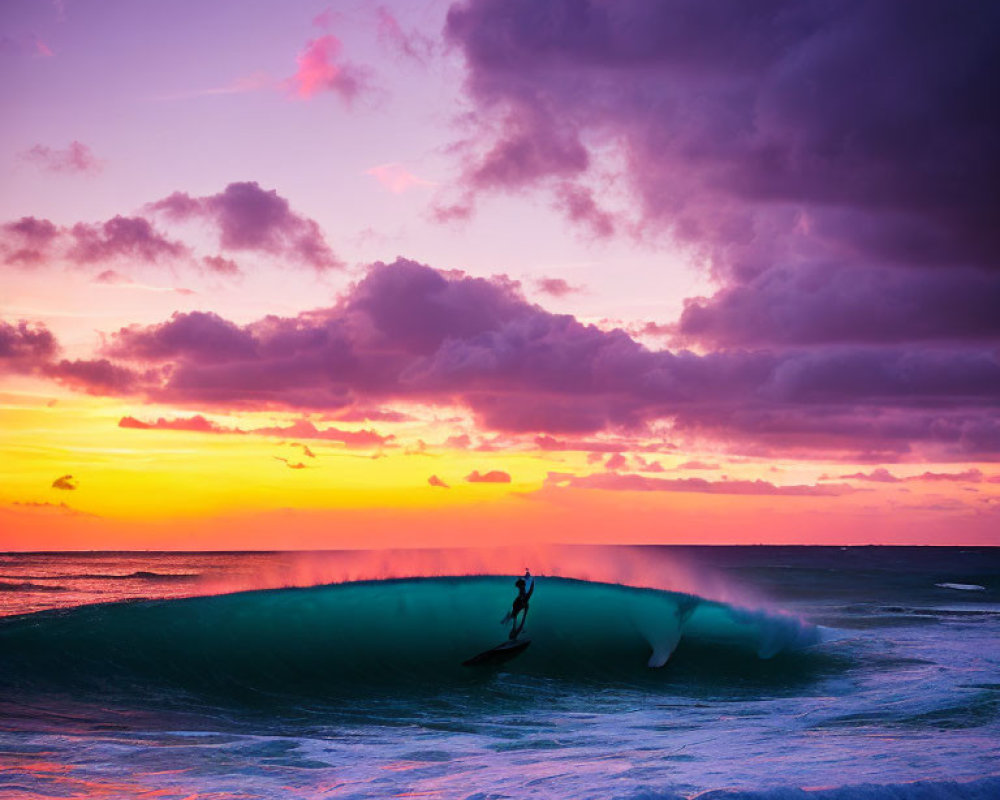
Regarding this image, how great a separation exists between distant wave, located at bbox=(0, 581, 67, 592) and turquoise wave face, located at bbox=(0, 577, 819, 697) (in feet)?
97.5

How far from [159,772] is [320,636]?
9.68 m

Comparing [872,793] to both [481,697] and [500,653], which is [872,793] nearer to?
[481,697]

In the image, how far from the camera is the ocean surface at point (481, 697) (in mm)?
9547

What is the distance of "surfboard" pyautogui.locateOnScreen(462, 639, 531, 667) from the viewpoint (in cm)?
1766

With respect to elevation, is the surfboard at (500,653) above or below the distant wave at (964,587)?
above

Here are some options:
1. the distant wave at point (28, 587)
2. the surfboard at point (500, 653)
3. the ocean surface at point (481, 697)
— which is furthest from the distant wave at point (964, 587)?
the distant wave at point (28, 587)

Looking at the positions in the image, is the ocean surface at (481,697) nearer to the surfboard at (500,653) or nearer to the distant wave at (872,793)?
the distant wave at (872,793)

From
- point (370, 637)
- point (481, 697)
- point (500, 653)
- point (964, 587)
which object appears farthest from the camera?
point (964, 587)

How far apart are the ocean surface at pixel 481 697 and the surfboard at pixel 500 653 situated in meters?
0.21

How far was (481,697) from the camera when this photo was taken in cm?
1541

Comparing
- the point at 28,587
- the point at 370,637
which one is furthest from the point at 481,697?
the point at 28,587

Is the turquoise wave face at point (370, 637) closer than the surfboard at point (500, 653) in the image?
Yes

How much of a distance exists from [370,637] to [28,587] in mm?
35111

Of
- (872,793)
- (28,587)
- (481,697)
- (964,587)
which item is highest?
(872,793)
